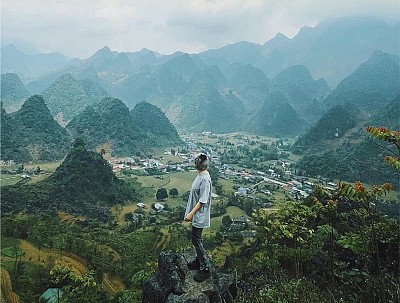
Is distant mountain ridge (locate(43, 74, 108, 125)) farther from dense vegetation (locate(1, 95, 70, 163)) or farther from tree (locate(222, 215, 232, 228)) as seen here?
tree (locate(222, 215, 232, 228))

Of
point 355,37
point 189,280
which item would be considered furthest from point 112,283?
point 355,37

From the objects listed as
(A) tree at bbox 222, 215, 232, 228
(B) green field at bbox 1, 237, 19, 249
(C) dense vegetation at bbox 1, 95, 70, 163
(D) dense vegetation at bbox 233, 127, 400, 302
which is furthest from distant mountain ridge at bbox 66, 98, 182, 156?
(D) dense vegetation at bbox 233, 127, 400, 302

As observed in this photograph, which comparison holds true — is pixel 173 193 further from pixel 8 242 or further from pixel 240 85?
pixel 240 85

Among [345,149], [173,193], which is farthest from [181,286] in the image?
[345,149]

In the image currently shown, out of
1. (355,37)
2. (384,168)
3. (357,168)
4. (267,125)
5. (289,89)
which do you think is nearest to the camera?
(384,168)

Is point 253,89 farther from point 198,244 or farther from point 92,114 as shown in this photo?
point 198,244

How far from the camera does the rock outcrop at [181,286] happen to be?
3166 millimetres

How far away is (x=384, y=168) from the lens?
36.8 m

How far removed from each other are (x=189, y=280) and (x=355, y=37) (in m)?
200

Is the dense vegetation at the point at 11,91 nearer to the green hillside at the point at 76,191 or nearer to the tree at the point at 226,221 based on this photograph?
the green hillside at the point at 76,191

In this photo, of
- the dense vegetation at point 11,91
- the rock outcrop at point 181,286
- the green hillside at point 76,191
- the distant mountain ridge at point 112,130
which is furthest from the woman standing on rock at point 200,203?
the dense vegetation at point 11,91

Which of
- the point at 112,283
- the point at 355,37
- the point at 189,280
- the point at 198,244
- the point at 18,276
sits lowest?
the point at 112,283

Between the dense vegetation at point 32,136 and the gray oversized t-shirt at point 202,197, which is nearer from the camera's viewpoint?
the gray oversized t-shirt at point 202,197

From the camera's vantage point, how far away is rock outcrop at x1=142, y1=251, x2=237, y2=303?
3166 millimetres
